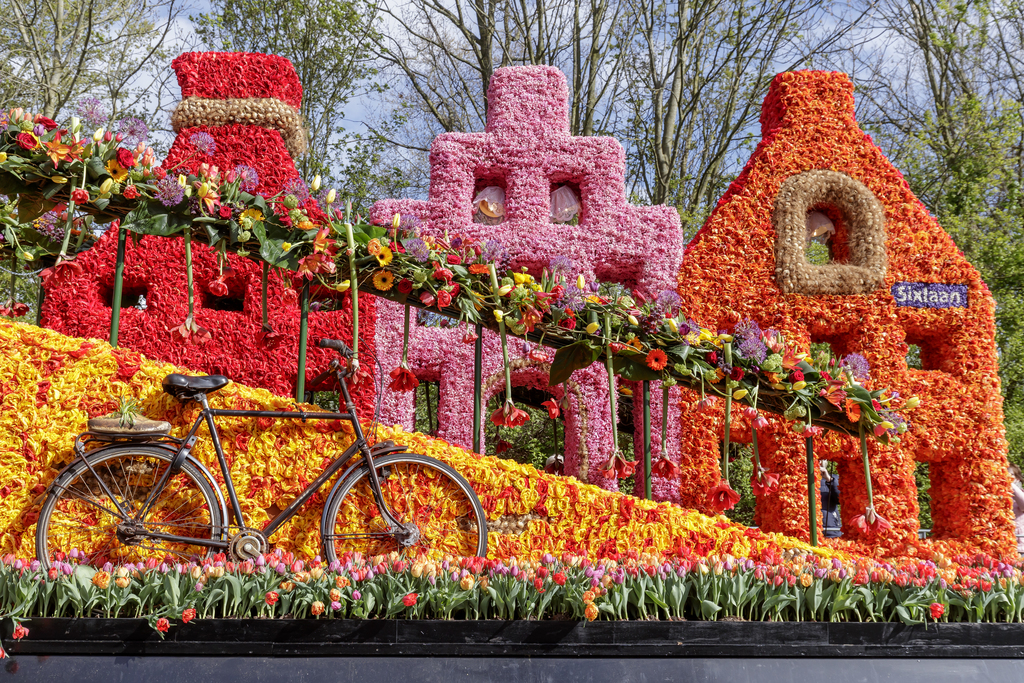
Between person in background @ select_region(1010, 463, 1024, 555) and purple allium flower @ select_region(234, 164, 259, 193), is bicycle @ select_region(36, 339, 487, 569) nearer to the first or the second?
purple allium flower @ select_region(234, 164, 259, 193)

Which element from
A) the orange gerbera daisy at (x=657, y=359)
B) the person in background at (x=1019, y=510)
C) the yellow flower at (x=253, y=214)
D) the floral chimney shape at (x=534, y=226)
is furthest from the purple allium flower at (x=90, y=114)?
the person in background at (x=1019, y=510)

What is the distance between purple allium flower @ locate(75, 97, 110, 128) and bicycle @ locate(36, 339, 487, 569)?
106 cm

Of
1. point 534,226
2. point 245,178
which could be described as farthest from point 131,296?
point 245,178

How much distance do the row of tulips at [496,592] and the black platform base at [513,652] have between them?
0.16 feet

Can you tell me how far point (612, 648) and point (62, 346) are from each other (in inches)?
90.9

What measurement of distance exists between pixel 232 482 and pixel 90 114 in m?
1.49

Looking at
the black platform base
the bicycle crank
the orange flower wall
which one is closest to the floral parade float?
the bicycle crank

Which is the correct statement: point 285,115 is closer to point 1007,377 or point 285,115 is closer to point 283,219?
point 283,219

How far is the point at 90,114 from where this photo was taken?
3.00 metres

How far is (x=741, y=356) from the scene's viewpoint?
10.8ft

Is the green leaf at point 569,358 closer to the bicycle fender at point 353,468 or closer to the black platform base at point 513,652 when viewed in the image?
the bicycle fender at point 353,468

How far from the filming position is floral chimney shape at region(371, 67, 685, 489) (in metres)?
7.07

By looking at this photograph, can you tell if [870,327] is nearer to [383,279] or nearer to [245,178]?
[383,279]

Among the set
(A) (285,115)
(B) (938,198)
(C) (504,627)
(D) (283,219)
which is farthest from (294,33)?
(C) (504,627)
